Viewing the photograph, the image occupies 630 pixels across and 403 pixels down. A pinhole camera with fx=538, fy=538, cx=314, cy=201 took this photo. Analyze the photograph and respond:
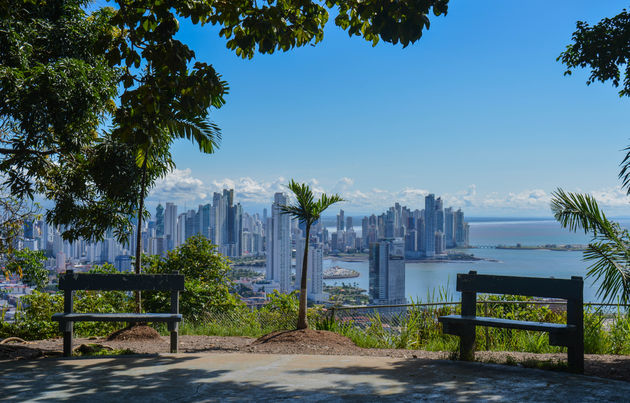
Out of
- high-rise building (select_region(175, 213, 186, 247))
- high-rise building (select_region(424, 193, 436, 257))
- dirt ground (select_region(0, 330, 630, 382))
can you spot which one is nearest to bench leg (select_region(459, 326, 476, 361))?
dirt ground (select_region(0, 330, 630, 382))

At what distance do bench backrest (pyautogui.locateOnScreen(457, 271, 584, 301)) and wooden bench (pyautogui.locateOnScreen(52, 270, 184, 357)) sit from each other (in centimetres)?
300

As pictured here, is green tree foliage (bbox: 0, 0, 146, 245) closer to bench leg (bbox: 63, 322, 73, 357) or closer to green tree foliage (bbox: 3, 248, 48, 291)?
green tree foliage (bbox: 3, 248, 48, 291)

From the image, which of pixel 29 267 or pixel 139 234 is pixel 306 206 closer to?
pixel 139 234

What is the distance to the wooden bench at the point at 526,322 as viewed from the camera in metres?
4.68

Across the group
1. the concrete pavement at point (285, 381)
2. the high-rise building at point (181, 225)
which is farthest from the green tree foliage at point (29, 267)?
the high-rise building at point (181, 225)

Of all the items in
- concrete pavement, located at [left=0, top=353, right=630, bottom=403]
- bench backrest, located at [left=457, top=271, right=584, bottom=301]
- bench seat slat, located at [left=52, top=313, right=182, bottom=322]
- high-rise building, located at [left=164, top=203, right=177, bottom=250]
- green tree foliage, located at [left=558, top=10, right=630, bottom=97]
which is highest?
green tree foliage, located at [left=558, top=10, right=630, bottom=97]

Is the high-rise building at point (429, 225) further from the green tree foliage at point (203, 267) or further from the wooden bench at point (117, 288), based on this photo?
the wooden bench at point (117, 288)

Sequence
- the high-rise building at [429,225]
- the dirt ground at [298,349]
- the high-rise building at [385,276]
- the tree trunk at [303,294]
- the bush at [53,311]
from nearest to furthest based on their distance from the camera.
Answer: the dirt ground at [298,349] < the tree trunk at [303,294] < the bush at [53,311] < the high-rise building at [385,276] < the high-rise building at [429,225]

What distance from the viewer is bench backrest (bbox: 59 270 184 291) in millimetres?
5902

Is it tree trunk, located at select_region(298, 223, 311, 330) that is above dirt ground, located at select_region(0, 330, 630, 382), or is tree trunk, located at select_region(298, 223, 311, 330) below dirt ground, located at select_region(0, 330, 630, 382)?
above

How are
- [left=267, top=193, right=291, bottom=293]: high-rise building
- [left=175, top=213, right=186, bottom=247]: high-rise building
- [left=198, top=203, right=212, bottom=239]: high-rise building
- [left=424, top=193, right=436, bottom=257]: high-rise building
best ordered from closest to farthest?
[left=267, top=193, right=291, bottom=293]: high-rise building
[left=175, top=213, right=186, bottom=247]: high-rise building
[left=198, top=203, right=212, bottom=239]: high-rise building
[left=424, top=193, right=436, bottom=257]: high-rise building

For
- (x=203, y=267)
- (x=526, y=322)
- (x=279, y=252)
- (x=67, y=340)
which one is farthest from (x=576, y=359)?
(x=279, y=252)

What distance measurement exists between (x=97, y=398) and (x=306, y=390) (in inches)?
58.3

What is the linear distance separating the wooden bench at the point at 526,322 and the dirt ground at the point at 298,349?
23cm
